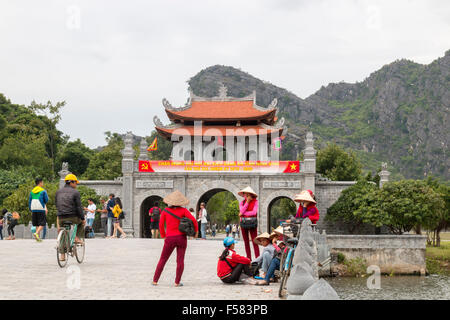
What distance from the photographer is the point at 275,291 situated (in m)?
9.59

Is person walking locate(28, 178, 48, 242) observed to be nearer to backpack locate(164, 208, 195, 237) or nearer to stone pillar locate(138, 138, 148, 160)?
backpack locate(164, 208, 195, 237)

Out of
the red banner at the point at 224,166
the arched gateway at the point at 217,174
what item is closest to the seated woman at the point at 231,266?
the arched gateway at the point at 217,174

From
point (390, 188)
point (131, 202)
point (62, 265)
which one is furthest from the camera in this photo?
point (131, 202)

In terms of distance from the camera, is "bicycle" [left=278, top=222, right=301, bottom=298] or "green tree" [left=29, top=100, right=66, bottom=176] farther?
"green tree" [left=29, top=100, right=66, bottom=176]

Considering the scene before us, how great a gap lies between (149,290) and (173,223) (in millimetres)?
1196

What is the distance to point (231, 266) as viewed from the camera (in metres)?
10.3

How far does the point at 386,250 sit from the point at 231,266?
18068mm

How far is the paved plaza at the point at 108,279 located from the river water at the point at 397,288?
24.6 ft

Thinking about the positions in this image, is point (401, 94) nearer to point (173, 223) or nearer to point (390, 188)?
point (390, 188)

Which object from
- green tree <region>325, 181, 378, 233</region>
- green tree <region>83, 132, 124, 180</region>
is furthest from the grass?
green tree <region>83, 132, 124, 180</region>

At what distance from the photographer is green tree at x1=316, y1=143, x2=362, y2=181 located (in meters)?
54.1

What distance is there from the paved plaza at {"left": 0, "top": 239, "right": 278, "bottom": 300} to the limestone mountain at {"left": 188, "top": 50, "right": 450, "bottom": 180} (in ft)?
286

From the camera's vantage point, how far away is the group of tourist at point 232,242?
9.45 m
